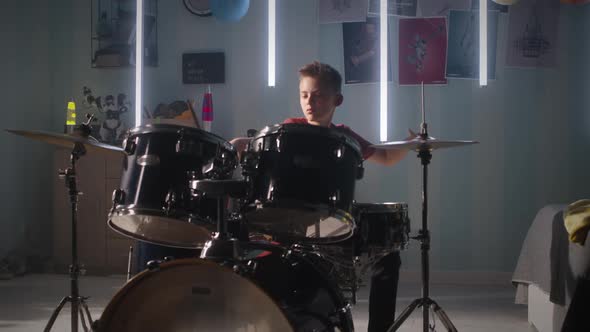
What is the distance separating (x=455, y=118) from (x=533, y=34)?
737mm

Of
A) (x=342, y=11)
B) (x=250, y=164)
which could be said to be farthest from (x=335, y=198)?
(x=342, y=11)

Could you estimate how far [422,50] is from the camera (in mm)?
3748

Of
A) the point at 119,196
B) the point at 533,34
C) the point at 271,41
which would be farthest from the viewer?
the point at 271,41

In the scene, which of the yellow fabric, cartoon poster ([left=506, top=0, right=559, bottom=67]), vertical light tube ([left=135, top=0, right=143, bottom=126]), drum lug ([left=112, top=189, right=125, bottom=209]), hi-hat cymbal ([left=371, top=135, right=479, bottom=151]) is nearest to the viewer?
drum lug ([left=112, top=189, right=125, bottom=209])

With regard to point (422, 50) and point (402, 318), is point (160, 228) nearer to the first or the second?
point (402, 318)

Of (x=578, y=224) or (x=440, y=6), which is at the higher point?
(x=440, y=6)

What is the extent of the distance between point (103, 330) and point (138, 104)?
9.74 ft

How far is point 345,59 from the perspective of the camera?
384cm

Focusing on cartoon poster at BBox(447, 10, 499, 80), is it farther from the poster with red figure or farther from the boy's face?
the boy's face

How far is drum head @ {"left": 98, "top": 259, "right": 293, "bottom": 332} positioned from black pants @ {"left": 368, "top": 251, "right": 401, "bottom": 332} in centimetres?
82

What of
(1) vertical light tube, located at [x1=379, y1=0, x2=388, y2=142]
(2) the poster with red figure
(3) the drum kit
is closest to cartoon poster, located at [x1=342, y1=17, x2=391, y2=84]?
(1) vertical light tube, located at [x1=379, y1=0, x2=388, y2=142]

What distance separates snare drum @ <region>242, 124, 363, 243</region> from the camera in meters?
1.56

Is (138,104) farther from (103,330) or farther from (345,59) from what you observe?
(103,330)

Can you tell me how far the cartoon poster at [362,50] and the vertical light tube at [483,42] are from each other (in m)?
0.62
